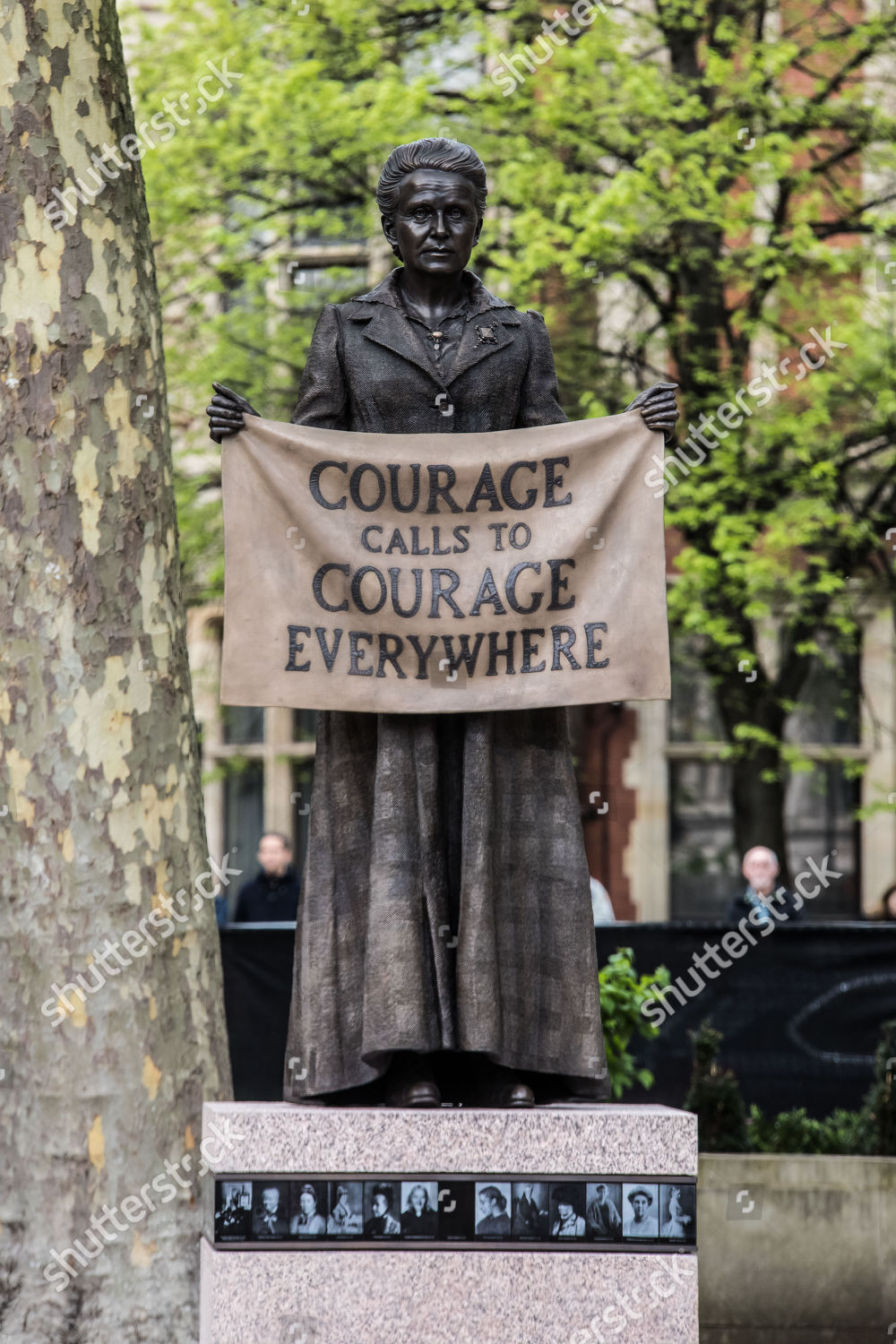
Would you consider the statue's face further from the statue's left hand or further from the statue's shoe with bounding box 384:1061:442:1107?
the statue's shoe with bounding box 384:1061:442:1107

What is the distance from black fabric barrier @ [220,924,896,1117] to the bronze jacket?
16.2 ft

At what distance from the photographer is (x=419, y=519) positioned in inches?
193

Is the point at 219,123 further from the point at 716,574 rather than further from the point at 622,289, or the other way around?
the point at 716,574

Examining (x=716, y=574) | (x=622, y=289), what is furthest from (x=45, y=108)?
(x=622, y=289)

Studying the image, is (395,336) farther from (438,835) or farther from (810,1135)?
(810,1135)

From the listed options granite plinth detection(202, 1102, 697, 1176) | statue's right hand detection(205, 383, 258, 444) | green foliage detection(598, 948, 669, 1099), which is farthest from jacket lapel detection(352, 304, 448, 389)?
green foliage detection(598, 948, 669, 1099)

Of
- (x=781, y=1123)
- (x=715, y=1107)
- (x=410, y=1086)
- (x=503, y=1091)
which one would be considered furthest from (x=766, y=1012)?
(x=410, y=1086)

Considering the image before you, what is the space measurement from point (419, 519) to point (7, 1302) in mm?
3438

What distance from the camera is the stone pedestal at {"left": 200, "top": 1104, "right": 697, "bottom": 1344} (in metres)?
4.28

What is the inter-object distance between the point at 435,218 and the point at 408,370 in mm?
412

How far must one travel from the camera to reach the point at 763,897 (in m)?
11.1

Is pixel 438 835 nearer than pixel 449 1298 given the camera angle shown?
No

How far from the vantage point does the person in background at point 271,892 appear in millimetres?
11750

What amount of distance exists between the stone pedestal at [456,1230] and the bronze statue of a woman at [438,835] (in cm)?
24
